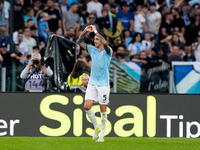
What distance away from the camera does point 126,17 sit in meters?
14.5

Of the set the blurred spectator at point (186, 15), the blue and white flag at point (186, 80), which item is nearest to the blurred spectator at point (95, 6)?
the blurred spectator at point (186, 15)

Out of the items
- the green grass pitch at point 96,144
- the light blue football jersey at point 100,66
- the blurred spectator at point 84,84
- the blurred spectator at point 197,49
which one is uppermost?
the blurred spectator at point 197,49

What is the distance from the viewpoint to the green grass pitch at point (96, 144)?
744cm

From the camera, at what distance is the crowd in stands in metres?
13.0

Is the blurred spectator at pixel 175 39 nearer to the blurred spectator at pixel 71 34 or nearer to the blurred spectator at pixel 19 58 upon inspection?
the blurred spectator at pixel 71 34

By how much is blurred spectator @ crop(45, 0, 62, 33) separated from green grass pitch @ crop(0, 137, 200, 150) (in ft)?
19.1

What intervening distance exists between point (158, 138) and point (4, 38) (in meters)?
5.88

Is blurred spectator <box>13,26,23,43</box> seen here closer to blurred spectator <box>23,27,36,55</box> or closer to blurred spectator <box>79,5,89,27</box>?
blurred spectator <box>23,27,36,55</box>

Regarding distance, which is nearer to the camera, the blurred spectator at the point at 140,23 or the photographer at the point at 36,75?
the photographer at the point at 36,75

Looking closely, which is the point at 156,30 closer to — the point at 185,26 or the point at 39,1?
the point at 185,26

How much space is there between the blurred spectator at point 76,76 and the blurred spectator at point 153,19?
480 cm

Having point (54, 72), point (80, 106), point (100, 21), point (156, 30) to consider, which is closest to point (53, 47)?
point (54, 72)

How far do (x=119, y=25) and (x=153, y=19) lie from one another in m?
1.42

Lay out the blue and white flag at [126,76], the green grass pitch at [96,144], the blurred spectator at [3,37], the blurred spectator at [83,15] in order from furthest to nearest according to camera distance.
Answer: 1. the blurred spectator at [83,15]
2. the blurred spectator at [3,37]
3. the blue and white flag at [126,76]
4. the green grass pitch at [96,144]
